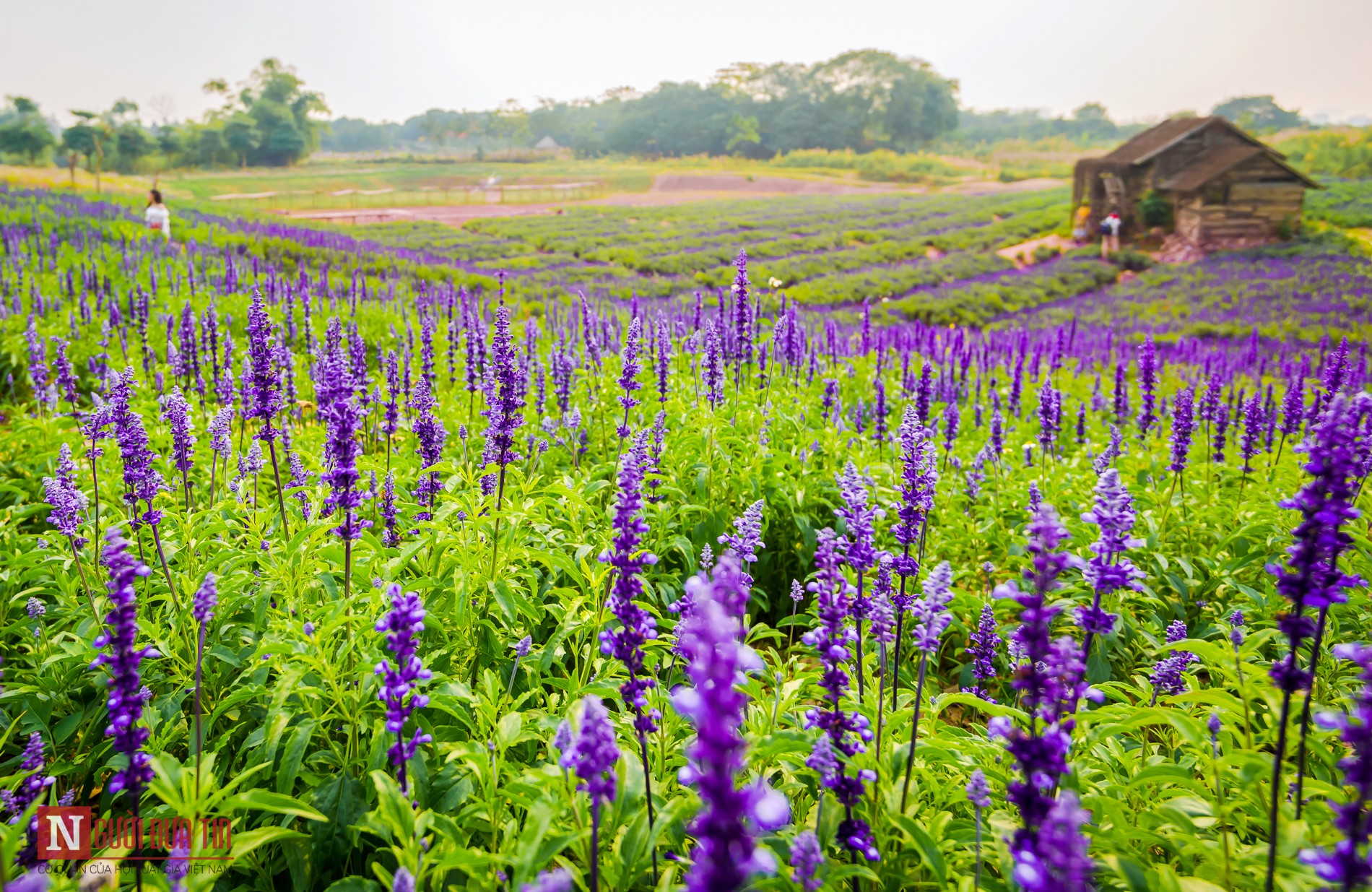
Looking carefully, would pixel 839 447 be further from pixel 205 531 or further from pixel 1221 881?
pixel 205 531

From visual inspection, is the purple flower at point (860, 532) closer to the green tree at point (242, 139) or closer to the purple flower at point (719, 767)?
the purple flower at point (719, 767)

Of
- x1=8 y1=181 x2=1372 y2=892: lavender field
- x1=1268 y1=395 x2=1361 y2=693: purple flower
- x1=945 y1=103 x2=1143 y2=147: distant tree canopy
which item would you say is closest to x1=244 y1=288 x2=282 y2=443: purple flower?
x1=8 y1=181 x2=1372 y2=892: lavender field

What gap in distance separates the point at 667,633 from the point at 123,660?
289 cm

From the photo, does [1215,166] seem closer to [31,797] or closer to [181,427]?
[181,427]

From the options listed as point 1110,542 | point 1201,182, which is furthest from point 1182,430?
point 1201,182

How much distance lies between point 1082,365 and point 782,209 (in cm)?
3789

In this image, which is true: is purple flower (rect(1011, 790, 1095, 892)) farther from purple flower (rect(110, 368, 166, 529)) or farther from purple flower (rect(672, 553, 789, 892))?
purple flower (rect(110, 368, 166, 529))

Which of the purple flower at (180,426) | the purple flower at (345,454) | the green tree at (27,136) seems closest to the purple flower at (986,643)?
the purple flower at (345,454)

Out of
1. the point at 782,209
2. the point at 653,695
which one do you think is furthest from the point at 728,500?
the point at 782,209

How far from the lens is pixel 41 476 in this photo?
5.11 m

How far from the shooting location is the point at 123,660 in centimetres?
195

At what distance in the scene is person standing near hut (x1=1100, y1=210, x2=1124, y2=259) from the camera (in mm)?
30375

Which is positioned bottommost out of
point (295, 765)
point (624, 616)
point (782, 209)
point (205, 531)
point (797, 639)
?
point (797, 639)

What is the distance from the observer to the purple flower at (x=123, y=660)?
1831mm
